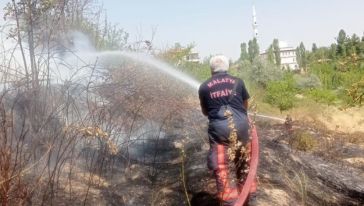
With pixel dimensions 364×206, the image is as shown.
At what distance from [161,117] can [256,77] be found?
18166mm

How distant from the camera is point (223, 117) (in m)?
4.04

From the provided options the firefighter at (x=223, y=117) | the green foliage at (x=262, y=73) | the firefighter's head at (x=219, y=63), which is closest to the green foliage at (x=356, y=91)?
the firefighter at (x=223, y=117)

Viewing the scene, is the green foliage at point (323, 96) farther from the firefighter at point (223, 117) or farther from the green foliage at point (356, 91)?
the firefighter at point (223, 117)

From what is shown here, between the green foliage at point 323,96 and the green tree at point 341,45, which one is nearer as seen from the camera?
the green foliage at point 323,96

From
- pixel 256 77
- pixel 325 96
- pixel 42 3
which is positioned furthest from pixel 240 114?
pixel 256 77

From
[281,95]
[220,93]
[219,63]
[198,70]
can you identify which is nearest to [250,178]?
[220,93]

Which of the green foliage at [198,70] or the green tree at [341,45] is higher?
the green tree at [341,45]

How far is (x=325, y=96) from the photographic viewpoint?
20375 millimetres

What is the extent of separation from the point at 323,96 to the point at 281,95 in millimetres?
2655

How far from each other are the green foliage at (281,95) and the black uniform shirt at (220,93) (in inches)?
587

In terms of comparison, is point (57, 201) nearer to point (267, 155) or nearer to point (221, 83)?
point (221, 83)

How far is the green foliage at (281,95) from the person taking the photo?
18.7 meters

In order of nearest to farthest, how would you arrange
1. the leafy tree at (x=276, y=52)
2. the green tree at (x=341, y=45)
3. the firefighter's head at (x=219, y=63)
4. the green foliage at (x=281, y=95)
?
1. the firefighter's head at (x=219, y=63)
2. the green foliage at (x=281, y=95)
3. the green tree at (x=341, y=45)
4. the leafy tree at (x=276, y=52)

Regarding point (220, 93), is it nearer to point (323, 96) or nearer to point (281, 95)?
point (281, 95)
